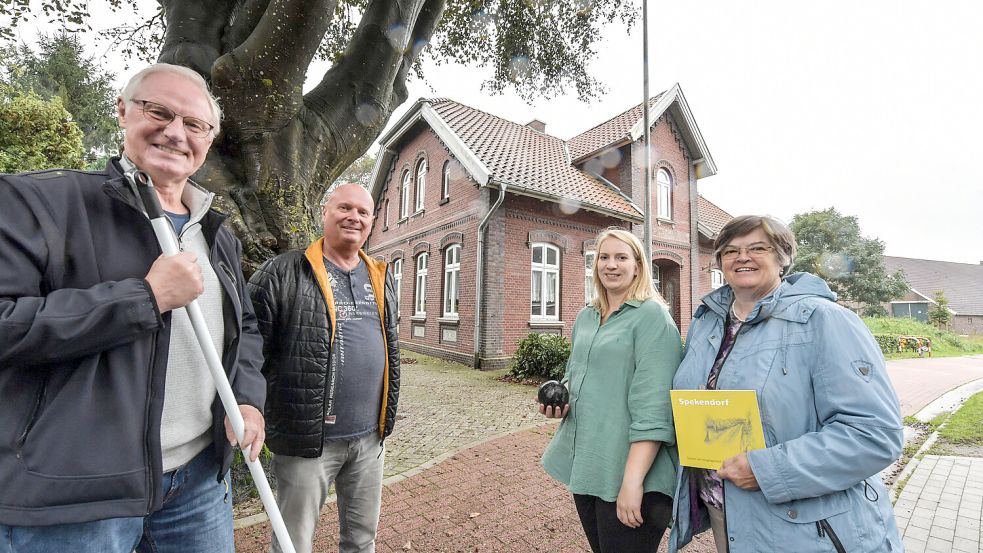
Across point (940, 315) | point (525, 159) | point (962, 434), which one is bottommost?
point (962, 434)

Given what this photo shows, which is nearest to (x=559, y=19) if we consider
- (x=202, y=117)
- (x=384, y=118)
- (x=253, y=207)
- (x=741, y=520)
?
(x=384, y=118)

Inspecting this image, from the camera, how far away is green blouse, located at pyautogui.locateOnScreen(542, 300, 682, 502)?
5.75 ft

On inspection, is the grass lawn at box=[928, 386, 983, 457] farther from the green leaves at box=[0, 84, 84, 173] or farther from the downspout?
the green leaves at box=[0, 84, 84, 173]

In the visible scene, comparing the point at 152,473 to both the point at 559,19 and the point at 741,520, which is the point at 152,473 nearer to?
the point at 741,520

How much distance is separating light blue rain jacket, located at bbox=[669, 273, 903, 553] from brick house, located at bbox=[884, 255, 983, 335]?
52.9 m

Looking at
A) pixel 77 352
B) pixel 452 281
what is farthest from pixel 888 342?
pixel 77 352

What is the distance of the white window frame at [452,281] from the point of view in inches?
484

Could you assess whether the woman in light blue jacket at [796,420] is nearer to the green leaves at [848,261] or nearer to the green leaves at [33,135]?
the green leaves at [33,135]

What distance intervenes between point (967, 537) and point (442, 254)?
11.3 metres

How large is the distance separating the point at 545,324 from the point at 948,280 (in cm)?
5992

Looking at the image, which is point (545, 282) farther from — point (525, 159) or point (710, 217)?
point (710, 217)

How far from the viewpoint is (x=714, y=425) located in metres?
1.55

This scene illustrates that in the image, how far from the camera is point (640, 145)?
14.2 metres

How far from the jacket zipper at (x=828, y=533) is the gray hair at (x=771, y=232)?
2.91 feet
